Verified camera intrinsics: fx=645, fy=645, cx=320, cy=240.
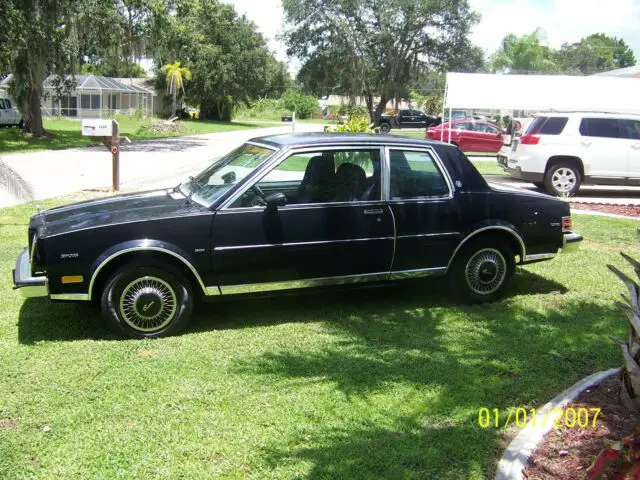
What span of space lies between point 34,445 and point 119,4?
995 inches

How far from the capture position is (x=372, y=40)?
46.8m

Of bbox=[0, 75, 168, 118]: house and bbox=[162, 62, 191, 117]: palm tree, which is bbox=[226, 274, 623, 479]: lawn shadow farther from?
bbox=[162, 62, 191, 117]: palm tree

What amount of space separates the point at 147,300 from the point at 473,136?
2181cm

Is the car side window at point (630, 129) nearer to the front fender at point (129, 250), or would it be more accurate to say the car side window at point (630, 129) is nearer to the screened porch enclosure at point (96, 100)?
the front fender at point (129, 250)

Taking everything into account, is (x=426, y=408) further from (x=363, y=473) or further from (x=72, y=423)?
(x=72, y=423)

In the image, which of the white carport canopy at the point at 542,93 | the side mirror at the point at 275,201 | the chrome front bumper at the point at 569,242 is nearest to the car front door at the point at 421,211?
the side mirror at the point at 275,201

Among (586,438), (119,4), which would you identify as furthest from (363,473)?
(119,4)

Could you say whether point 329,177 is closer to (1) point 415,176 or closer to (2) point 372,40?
(1) point 415,176

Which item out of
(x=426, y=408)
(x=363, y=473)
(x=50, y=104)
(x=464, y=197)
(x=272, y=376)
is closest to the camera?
(x=363, y=473)

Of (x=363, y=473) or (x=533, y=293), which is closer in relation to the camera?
(x=363, y=473)

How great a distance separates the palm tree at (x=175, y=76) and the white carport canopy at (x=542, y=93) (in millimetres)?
32611

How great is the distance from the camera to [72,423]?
380 centimetres

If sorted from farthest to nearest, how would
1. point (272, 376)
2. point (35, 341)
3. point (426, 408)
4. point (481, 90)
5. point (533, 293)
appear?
point (481, 90)
point (533, 293)
point (35, 341)
point (272, 376)
point (426, 408)

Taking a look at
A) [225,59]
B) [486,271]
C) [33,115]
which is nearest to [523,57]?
[225,59]
